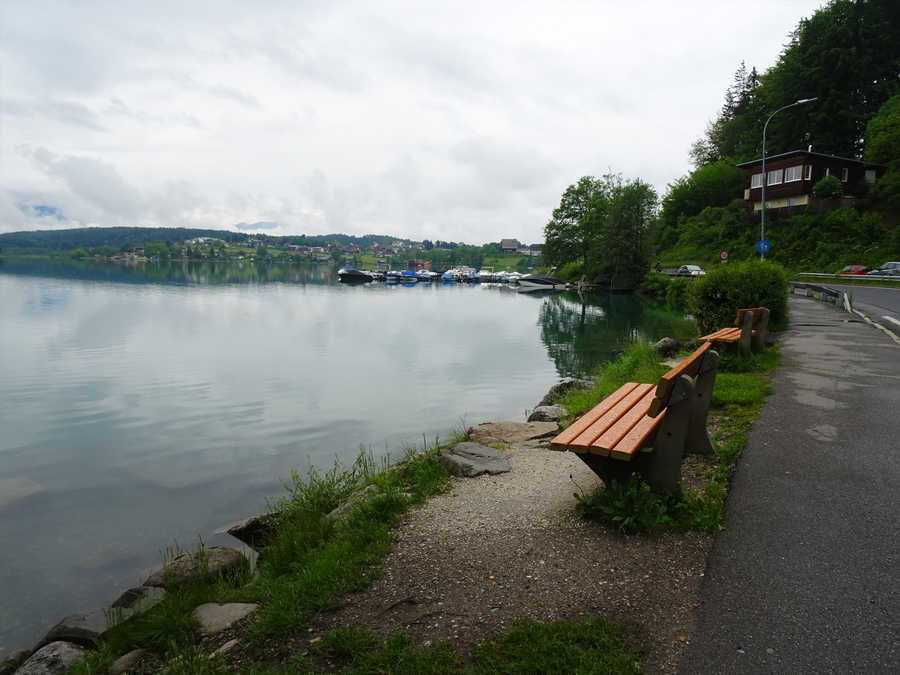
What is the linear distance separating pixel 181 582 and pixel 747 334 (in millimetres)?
10182

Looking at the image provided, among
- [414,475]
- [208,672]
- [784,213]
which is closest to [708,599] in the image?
[208,672]

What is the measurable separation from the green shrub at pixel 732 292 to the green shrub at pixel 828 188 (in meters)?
43.9

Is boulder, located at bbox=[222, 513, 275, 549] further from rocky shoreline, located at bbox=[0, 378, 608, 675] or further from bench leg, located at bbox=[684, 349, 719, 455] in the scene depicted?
bench leg, located at bbox=[684, 349, 719, 455]

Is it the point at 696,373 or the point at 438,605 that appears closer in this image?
the point at 438,605

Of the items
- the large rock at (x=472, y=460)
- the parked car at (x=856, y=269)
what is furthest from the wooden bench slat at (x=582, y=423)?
the parked car at (x=856, y=269)

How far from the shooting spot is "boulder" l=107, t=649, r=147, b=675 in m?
4.11

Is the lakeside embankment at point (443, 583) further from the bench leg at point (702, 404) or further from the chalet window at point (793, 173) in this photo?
the chalet window at point (793, 173)

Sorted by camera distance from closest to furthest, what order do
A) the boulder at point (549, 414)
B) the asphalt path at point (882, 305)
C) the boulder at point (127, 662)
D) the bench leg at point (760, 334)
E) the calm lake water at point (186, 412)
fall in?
1. the boulder at point (127, 662)
2. the calm lake water at point (186, 412)
3. the boulder at point (549, 414)
4. the bench leg at point (760, 334)
5. the asphalt path at point (882, 305)

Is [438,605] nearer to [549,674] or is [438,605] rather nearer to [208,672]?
[549,674]

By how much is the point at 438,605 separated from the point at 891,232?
5503cm

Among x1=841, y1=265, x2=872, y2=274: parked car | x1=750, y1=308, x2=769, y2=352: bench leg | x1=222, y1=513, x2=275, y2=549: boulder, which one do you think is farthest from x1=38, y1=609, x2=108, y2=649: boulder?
x1=841, y1=265, x2=872, y2=274: parked car

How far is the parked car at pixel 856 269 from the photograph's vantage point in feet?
136

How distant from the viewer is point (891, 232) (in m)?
45.9

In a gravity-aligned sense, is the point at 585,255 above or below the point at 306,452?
above
